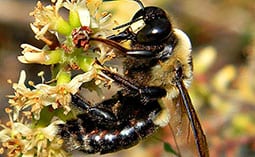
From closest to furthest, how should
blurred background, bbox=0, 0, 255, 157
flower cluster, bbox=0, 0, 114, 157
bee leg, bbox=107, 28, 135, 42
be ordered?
flower cluster, bbox=0, 0, 114, 157, bee leg, bbox=107, 28, 135, 42, blurred background, bbox=0, 0, 255, 157

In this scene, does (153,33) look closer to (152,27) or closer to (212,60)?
(152,27)

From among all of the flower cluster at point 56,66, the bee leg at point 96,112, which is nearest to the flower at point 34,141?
the flower cluster at point 56,66

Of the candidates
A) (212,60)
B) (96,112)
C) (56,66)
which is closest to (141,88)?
(96,112)

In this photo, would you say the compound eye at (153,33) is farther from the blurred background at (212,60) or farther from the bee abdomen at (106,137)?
the blurred background at (212,60)

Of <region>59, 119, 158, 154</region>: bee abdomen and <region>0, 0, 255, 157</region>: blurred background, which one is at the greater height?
<region>59, 119, 158, 154</region>: bee abdomen

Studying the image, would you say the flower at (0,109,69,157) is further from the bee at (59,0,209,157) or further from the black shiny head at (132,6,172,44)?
the black shiny head at (132,6,172,44)

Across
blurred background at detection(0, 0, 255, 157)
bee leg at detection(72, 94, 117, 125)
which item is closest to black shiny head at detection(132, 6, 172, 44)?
→ bee leg at detection(72, 94, 117, 125)

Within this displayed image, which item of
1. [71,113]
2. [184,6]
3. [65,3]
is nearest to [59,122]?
[71,113]
